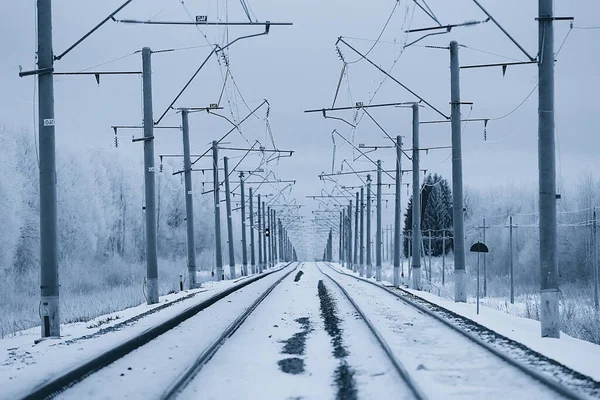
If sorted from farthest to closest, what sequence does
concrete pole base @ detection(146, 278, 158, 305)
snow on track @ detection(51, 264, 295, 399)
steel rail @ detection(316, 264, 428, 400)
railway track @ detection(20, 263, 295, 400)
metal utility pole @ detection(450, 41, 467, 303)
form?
1. concrete pole base @ detection(146, 278, 158, 305)
2. metal utility pole @ detection(450, 41, 467, 303)
3. snow on track @ detection(51, 264, 295, 399)
4. railway track @ detection(20, 263, 295, 400)
5. steel rail @ detection(316, 264, 428, 400)

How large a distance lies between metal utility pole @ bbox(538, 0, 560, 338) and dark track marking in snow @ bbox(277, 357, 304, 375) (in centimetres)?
608

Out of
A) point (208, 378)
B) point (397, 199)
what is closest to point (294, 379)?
point (208, 378)

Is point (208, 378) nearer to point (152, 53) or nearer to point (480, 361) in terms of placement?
point (480, 361)

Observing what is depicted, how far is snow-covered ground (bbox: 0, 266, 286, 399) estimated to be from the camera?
1084cm

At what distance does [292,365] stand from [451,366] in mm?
2293

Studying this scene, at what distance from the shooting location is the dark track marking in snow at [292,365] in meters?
11.3

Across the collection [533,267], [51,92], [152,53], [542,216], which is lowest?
[533,267]

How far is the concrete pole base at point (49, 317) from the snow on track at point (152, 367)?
2270 mm

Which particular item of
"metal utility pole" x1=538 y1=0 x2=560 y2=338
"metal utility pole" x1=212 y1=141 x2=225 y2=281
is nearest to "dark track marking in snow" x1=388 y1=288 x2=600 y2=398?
"metal utility pole" x1=538 y1=0 x2=560 y2=338

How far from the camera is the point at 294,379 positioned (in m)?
10.7

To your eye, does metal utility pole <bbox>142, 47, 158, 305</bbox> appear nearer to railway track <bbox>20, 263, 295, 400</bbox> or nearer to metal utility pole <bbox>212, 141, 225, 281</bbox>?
railway track <bbox>20, 263, 295, 400</bbox>

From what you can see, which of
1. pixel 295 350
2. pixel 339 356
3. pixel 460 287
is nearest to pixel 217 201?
pixel 460 287

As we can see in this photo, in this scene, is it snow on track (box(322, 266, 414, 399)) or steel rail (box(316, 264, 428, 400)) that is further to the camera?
snow on track (box(322, 266, 414, 399))

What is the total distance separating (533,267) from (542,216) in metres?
52.5
